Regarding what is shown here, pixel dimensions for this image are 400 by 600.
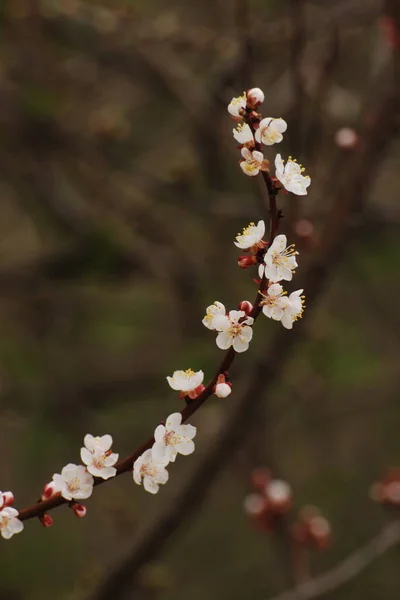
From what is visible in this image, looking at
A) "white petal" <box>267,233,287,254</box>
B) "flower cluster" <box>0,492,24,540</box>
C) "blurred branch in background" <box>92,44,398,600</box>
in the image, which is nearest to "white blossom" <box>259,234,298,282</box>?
"white petal" <box>267,233,287,254</box>

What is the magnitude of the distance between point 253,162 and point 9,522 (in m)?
0.56

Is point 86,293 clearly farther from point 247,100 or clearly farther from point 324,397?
point 247,100

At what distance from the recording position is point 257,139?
989 millimetres

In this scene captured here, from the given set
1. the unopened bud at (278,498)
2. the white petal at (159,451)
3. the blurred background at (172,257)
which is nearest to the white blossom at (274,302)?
the white petal at (159,451)

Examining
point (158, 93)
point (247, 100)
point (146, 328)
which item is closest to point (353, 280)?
point (146, 328)

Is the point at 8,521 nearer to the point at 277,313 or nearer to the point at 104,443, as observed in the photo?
the point at 104,443

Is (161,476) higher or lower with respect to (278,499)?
lower

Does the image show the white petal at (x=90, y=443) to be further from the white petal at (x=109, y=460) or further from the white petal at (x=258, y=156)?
the white petal at (x=258, y=156)

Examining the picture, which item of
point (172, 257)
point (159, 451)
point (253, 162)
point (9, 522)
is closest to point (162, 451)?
point (159, 451)

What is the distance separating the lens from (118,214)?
289cm

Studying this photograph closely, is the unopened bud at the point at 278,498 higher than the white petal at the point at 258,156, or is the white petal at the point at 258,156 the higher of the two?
the unopened bud at the point at 278,498

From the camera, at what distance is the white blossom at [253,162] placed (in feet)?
3.18

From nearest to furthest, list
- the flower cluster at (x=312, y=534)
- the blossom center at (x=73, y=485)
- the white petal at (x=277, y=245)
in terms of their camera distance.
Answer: the white petal at (x=277, y=245) → the blossom center at (x=73, y=485) → the flower cluster at (x=312, y=534)

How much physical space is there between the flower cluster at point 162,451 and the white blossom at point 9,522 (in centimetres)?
16
